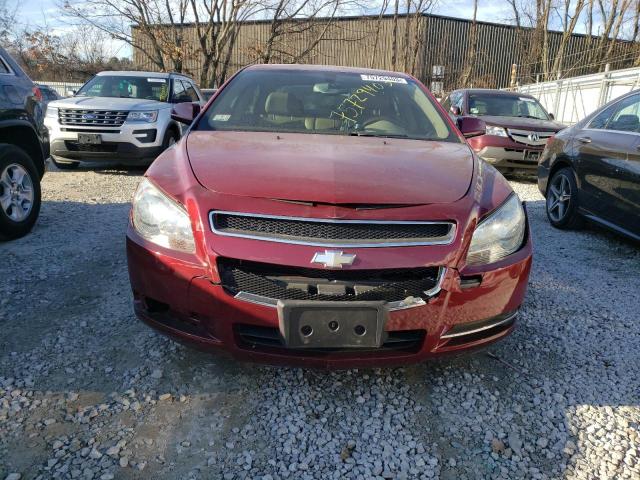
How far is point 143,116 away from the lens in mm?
7750

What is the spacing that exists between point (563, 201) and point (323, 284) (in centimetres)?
457

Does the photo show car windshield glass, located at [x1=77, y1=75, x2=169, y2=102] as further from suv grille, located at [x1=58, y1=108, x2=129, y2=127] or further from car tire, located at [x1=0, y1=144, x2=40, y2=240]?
car tire, located at [x1=0, y1=144, x2=40, y2=240]

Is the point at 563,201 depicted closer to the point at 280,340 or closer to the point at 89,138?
the point at 280,340

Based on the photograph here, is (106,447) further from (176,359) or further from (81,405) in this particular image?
(176,359)

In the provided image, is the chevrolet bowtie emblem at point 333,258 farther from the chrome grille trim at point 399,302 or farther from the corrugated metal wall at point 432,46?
the corrugated metal wall at point 432,46

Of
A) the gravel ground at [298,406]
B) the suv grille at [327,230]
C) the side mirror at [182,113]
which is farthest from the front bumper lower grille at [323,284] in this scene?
the side mirror at [182,113]

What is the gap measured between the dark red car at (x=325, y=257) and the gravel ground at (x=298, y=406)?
321 mm

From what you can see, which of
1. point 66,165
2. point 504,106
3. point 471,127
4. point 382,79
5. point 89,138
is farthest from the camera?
point 504,106

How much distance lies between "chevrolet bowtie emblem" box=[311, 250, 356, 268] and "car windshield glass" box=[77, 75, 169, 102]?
789 centimetres

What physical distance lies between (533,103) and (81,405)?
10.0 m

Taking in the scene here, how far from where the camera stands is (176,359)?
8.53ft

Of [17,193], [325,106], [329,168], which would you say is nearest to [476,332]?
[329,168]

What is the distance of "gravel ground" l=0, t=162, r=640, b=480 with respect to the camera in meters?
1.94

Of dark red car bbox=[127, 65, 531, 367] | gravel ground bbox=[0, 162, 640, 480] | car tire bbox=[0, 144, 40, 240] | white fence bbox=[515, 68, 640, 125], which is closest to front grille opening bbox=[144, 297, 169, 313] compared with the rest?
dark red car bbox=[127, 65, 531, 367]
